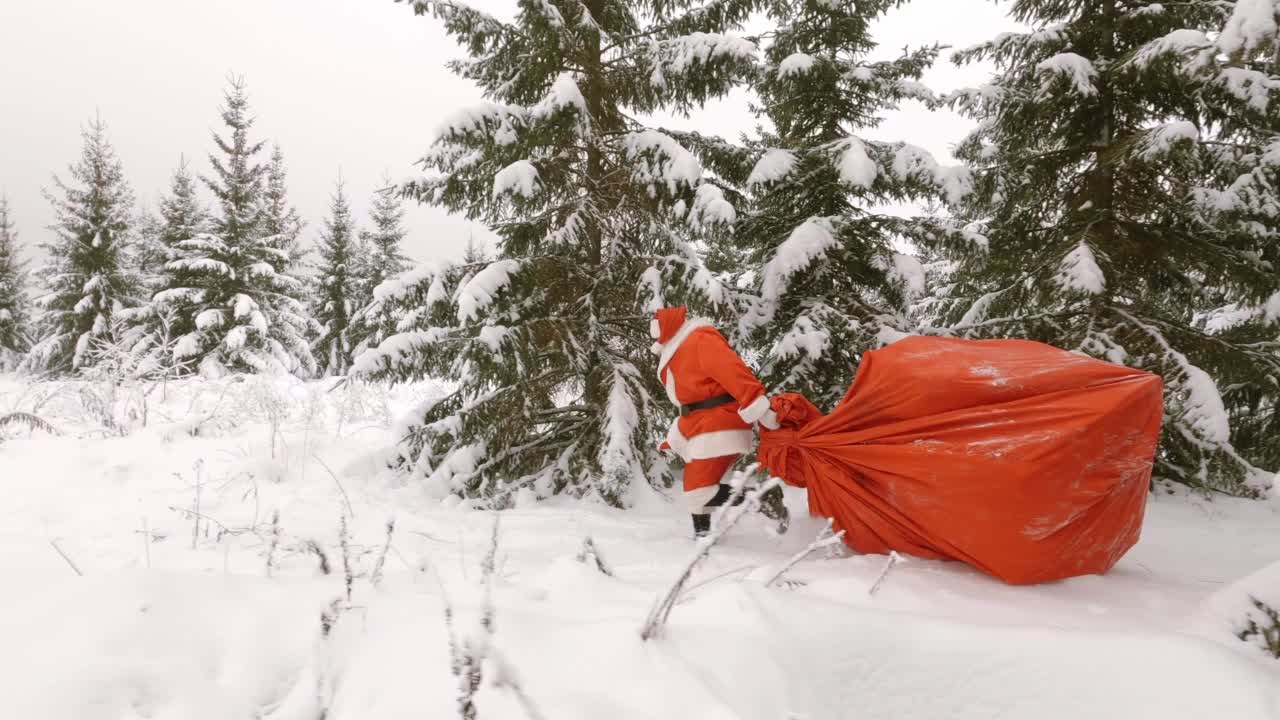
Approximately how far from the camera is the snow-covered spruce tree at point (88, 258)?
20188mm

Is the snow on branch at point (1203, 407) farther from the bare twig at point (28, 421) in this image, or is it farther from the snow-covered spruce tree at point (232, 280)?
the snow-covered spruce tree at point (232, 280)

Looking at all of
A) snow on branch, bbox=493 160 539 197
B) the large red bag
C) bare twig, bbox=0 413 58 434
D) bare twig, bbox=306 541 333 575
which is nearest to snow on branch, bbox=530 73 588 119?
Result: snow on branch, bbox=493 160 539 197

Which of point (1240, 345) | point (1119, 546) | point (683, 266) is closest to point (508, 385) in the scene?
point (683, 266)

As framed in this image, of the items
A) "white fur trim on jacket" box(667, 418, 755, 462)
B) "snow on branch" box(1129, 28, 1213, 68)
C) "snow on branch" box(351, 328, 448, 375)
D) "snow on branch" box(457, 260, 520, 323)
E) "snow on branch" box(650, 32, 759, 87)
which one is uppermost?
"snow on branch" box(1129, 28, 1213, 68)

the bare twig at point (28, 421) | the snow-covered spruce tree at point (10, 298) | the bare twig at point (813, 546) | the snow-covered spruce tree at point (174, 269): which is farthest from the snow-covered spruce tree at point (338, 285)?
the bare twig at point (813, 546)

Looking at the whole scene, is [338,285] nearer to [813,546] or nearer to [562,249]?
[562,249]

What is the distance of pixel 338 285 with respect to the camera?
26.1 metres

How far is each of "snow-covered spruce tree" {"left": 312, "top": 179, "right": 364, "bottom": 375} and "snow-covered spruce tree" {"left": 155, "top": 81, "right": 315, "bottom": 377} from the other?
20.2 feet

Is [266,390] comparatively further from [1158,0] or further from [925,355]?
[1158,0]

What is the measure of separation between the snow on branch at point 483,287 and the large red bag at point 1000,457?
116 inches

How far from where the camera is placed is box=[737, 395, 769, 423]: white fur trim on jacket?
3686 millimetres

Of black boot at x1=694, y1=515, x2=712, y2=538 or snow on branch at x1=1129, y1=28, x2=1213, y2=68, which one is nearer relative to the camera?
black boot at x1=694, y1=515, x2=712, y2=538

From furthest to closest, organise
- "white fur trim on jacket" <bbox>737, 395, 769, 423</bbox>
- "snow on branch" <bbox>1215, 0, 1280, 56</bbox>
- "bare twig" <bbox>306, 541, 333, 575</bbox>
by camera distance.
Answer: "white fur trim on jacket" <bbox>737, 395, 769, 423</bbox> → "bare twig" <bbox>306, 541, 333, 575</bbox> → "snow on branch" <bbox>1215, 0, 1280, 56</bbox>

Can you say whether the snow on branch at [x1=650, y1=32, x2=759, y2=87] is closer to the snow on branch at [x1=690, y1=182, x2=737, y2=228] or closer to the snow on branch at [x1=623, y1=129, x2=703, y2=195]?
the snow on branch at [x1=623, y1=129, x2=703, y2=195]
